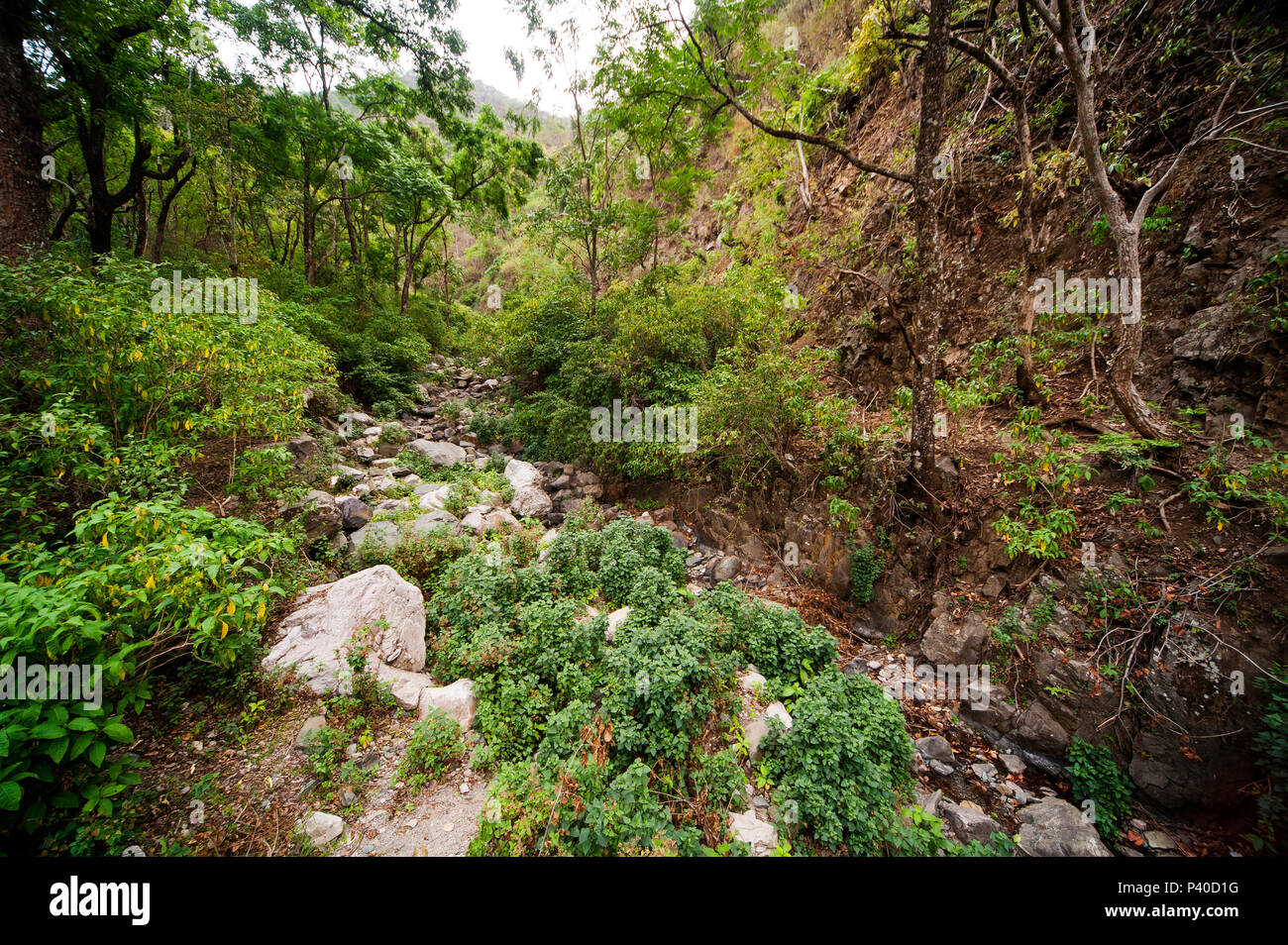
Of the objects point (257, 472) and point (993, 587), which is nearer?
point (993, 587)

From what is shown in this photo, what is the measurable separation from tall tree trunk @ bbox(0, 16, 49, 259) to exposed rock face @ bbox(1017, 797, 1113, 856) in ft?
41.1

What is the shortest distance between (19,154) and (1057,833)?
46.0ft

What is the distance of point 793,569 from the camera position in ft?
22.7

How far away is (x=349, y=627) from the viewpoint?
4492 mm

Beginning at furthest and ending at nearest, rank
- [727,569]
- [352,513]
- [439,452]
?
[439,452] → [727,569] → [352,513]

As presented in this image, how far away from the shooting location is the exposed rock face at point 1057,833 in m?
3.41

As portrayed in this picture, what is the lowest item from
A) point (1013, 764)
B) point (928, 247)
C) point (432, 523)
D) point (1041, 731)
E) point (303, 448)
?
point (1013, 764)

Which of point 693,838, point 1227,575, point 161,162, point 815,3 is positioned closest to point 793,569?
point 1227,575

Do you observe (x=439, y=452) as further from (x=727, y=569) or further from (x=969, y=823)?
(x=969, y=823)

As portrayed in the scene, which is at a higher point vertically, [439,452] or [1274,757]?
[439,452]

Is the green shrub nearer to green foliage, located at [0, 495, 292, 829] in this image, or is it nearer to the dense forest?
the dense forest

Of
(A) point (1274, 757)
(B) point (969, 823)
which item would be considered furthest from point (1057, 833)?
(A) point (1274, 757)

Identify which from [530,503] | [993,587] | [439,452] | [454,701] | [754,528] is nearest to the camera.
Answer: [454,701]

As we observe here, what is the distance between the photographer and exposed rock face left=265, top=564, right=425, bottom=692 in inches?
163
